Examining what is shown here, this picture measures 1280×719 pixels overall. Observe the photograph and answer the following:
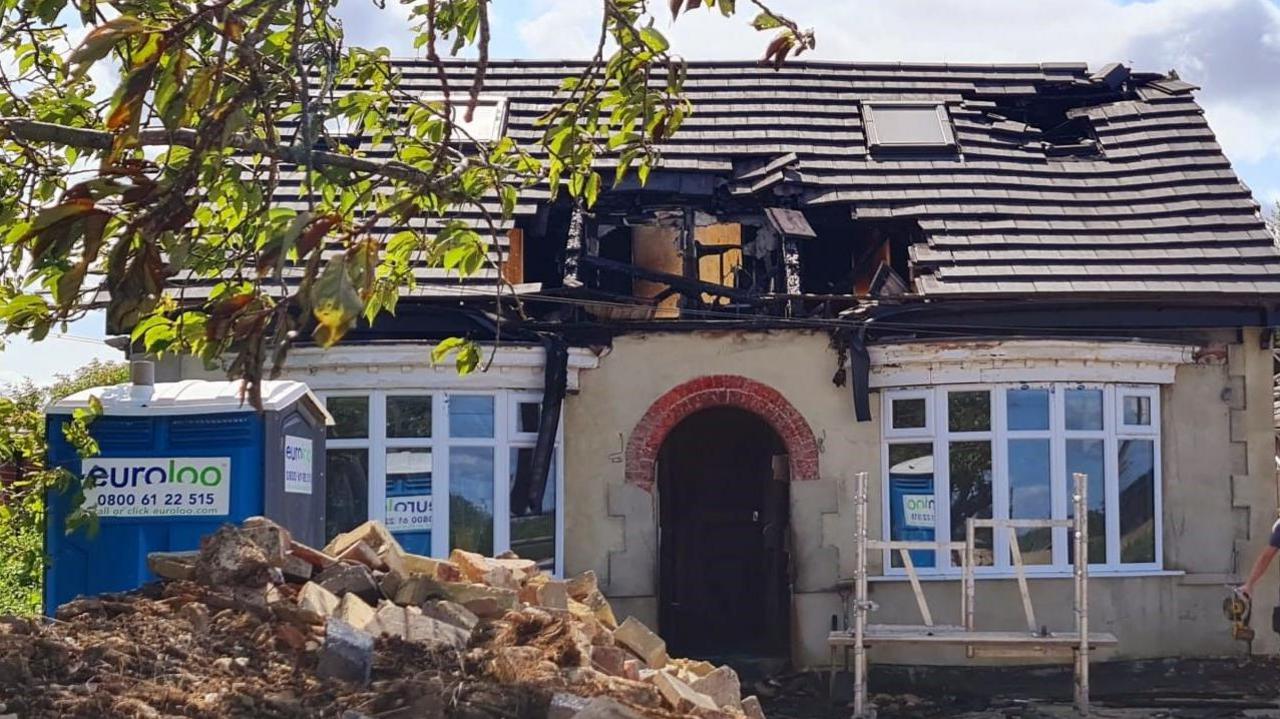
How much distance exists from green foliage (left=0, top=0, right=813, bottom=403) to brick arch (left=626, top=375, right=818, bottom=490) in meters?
6.06

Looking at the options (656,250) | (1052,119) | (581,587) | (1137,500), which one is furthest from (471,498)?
(1052,119)

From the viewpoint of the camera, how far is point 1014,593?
15234mm

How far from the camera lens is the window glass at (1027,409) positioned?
50.2 ft

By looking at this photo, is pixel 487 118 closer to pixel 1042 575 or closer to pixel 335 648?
pixel 1042 575

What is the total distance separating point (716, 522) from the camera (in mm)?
18047

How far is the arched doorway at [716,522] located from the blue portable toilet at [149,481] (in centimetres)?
795

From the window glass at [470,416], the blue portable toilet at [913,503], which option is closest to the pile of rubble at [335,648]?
the window glass at [470,416]

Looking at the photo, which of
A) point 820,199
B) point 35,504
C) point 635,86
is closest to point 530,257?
point 820,199

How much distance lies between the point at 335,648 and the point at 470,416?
308 inches

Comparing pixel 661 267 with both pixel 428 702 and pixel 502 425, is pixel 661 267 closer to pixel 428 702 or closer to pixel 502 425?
pixel 502 425

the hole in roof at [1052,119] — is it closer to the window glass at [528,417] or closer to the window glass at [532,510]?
the window glass at [528,417]

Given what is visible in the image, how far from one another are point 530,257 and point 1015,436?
A: 209 inches

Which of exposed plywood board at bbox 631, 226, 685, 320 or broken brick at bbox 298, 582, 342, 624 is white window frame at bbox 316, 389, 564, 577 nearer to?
exposed plywood board at bbox 631, 226, 685, 320

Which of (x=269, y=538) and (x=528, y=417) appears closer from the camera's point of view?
(x=269, y=538)
